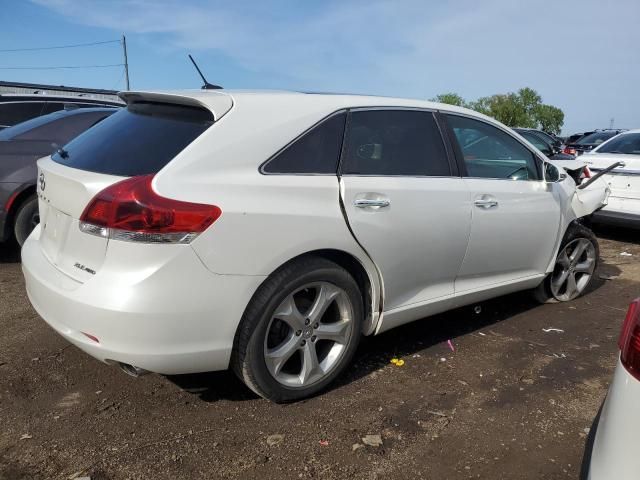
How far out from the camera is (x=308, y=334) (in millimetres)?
2969

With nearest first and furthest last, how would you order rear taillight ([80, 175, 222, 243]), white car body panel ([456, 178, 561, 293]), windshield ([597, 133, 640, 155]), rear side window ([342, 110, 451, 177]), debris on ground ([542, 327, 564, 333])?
rear taillight ([80, 175, 222, 243])
rear side window ([342, 110, 451, 177])
white car body panel ([456, 178, 561, 293])
debris on ground ([542, 327, 564, 333])
windshield ([597, 133, 640, 155])

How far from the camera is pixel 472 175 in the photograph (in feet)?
12.2

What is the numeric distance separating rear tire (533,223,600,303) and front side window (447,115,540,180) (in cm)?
82

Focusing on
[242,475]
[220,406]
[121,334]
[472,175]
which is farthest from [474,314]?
[121,334]

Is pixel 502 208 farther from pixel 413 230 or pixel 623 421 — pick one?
pixel 623 421

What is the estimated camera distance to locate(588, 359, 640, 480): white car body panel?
1.48 metres

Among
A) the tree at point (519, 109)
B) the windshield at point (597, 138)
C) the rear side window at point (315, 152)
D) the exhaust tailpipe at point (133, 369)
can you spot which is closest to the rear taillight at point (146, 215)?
the rear side window at point (315, 152)

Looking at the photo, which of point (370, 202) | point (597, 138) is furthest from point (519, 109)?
point (370, 202)

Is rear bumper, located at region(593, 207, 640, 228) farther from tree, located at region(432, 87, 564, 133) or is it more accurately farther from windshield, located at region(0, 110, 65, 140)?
tree, located at region(432, 87, 564, 133)

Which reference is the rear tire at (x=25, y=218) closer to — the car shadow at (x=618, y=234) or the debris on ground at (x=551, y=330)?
the debris on ground at (x=551, y=330)

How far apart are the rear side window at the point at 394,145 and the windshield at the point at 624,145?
5201mm

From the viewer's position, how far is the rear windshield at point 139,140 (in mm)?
2646

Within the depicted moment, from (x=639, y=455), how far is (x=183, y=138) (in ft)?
7.27

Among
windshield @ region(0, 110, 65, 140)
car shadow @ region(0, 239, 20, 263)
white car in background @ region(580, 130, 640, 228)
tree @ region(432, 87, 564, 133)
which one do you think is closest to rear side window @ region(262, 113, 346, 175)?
windshield @ region(0, 110, 65, 140)
